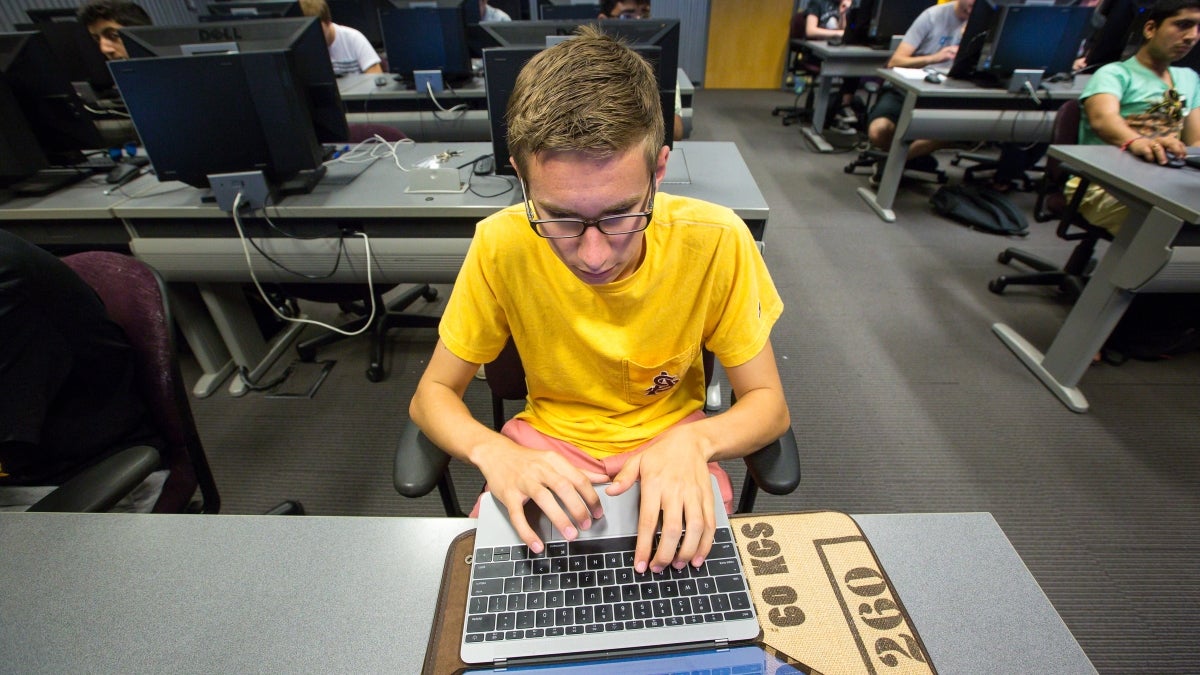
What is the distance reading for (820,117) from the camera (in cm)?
456

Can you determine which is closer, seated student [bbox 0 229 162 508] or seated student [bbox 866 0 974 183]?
seated student [bbox 0 229 162 508]

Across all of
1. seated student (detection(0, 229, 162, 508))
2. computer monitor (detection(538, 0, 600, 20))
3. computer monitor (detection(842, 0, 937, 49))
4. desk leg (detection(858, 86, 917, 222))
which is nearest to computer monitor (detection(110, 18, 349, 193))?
seated student (detection(0, 229, 162, 508))

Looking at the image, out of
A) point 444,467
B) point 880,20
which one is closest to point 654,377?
point 444,467

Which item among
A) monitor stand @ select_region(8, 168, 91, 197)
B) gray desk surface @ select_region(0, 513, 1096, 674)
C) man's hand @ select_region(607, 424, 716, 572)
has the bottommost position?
gray desk surface @ select_region(0, 513, 1096, 674)

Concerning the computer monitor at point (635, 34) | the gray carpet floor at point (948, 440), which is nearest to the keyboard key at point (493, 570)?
the gray carpet floor at point (948, 440)

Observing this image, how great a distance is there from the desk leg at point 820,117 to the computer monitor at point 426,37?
3.20 m

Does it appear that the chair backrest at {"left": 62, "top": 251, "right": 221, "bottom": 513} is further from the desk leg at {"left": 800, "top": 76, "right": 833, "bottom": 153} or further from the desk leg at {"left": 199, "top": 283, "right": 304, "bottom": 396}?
the desk leg at {"left": 800, "top": 76, "right": 833, "bottom": 153}

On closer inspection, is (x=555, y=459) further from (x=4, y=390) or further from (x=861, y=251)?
(x=861, y=251)

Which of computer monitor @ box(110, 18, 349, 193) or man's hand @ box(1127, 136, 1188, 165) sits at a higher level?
computer monitor @ box(110, 18, 349, 193)

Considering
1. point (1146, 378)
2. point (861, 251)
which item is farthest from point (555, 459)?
point (861, 251)

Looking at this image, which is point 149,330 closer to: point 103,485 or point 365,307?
point 103,485

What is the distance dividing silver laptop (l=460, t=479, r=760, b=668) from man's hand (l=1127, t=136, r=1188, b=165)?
2.16m

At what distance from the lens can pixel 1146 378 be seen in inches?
76.3

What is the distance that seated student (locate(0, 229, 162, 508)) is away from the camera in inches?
31.3
